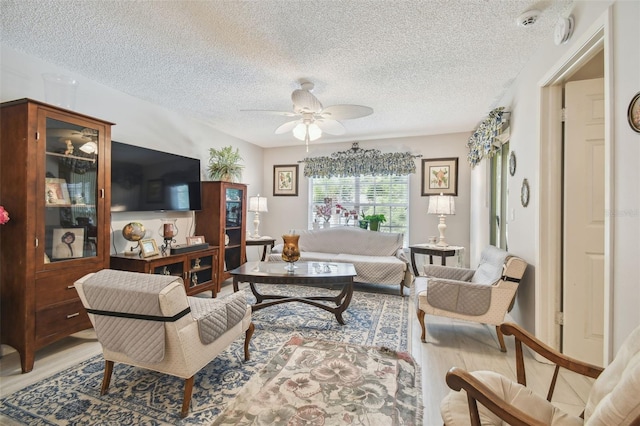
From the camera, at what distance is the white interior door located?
2055mm

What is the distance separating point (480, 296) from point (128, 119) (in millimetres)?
4062

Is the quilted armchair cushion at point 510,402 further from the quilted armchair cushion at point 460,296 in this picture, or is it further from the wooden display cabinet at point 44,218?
the wooden display cabinet at point 44,218

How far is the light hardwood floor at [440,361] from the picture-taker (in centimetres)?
182

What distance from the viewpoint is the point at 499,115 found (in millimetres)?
2947

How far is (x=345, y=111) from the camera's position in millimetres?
2646

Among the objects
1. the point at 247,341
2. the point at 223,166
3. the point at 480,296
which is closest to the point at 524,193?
the point at 480,296

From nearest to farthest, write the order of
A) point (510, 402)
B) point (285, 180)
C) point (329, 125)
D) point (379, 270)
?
point (510, 402), point (329, 125), point (379, 270), point (285, 180)

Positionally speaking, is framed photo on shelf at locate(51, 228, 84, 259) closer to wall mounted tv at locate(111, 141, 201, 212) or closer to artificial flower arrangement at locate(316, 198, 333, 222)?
wall mounted tv at locate(111, 141, 201, 212)

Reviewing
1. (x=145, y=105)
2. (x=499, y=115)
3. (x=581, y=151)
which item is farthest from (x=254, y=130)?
(x=581, y=151)

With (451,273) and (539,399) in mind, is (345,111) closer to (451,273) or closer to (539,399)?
(451,273)

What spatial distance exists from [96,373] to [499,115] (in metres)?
4.09

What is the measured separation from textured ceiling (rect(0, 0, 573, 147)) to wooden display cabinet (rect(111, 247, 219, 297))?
1.83 meters

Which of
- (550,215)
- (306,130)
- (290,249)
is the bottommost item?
(290,249)

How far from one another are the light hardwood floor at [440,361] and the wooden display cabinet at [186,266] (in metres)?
0.69
